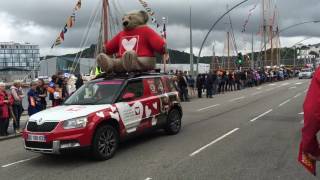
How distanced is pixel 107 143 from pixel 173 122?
3.19m

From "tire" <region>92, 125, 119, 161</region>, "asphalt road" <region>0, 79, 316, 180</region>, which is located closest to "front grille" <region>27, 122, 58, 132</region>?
"asphalt road" <region>0, 79, 316, 180</region>

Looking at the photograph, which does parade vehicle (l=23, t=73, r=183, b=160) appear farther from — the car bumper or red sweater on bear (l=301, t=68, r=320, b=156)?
red sweater on bear (l=301, t=68, r=320, b=156)

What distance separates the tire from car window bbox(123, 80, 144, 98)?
118 cm

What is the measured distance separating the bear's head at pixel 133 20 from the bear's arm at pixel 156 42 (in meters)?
0.39

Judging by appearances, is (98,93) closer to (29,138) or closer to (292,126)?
(29,138)

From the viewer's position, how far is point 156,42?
11.7 metres

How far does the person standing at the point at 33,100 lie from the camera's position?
13.5 metres

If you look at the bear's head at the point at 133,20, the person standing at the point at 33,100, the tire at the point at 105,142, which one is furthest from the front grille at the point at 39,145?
the person standing at the point at 33,100

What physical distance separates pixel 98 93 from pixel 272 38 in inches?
2318

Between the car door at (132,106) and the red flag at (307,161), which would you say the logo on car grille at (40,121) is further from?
the red flag at (307,161)

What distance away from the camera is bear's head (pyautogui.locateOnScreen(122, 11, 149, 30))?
11.8 meters

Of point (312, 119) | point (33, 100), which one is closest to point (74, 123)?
point (33, 100)

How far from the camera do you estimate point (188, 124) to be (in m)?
13.9

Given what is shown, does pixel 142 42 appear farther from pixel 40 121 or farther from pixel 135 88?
pixel 40 121
